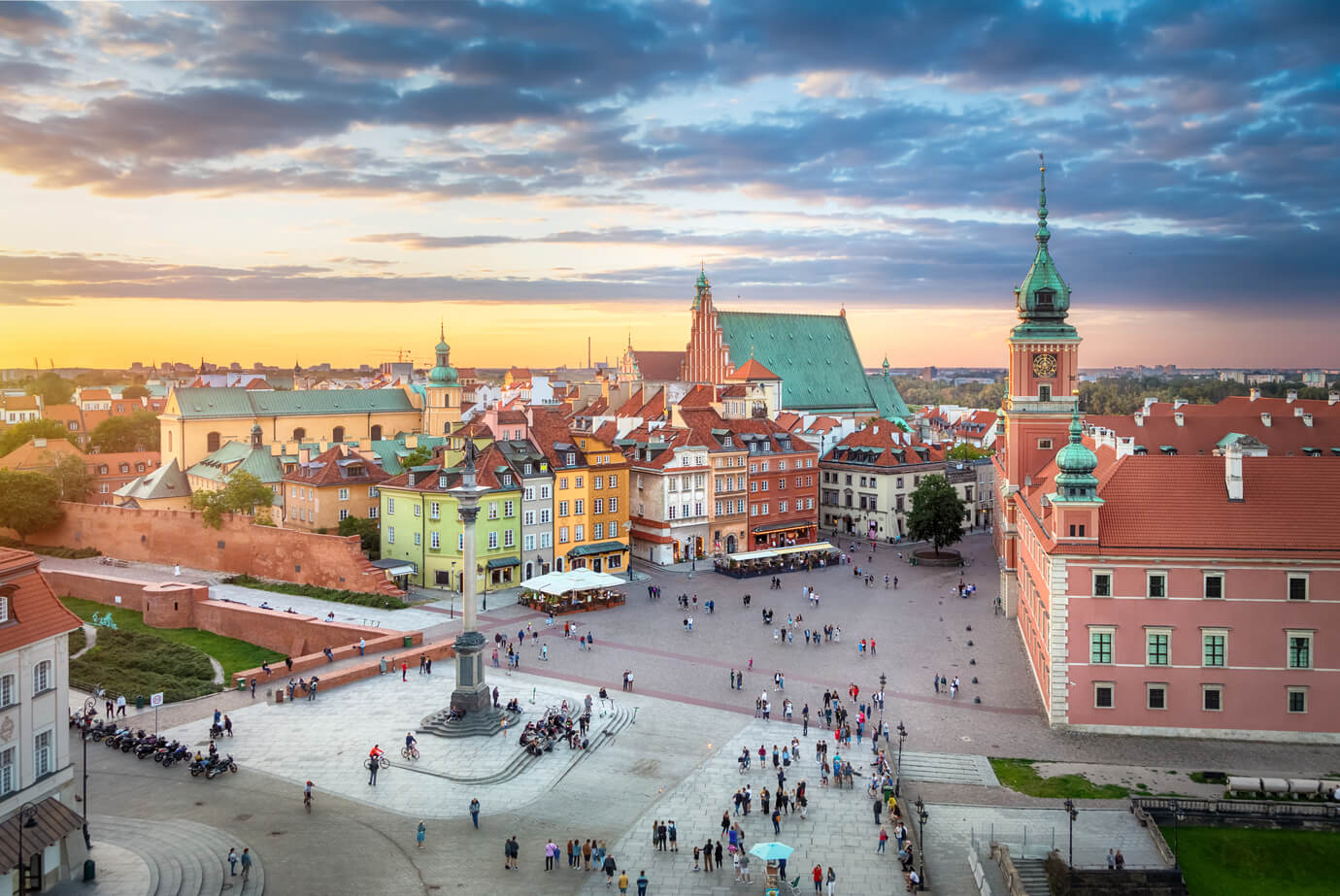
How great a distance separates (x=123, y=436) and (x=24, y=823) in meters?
98.8

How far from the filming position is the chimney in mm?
38906

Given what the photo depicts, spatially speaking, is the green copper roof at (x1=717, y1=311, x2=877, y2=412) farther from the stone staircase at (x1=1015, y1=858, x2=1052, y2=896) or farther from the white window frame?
the stone staircase at (x1=1015, y1=858, x2=1052, y2=896)

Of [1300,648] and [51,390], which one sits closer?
[1300,648]

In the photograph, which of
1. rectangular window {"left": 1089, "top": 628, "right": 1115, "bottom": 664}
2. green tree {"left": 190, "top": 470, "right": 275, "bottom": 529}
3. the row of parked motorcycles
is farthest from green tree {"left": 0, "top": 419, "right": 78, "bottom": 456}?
rectangular window {"left": 1089, "top": 628, "right": 1115, "bottom": 664}

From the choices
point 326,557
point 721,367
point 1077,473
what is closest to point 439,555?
point 326,557

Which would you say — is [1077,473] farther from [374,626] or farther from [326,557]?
[326,557]

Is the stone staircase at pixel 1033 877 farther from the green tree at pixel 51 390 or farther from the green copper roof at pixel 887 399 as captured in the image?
the green tree at pixel 51 390

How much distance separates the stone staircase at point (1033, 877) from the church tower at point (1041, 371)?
127 ft

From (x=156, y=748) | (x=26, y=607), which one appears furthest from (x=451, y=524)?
(x=26, y=607)

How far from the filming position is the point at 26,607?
27125 millimetres

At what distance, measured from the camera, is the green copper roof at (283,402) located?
96.4 meters

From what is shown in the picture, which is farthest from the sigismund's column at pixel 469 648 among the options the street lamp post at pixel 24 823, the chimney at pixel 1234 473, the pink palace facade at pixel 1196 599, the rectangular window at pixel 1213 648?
the chimney at pixel 1234 473

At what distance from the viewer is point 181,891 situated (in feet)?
87.8

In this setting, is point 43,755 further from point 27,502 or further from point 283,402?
point 283,402
